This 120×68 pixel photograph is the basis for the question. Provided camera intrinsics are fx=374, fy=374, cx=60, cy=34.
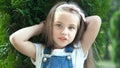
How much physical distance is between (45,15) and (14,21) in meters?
0.27

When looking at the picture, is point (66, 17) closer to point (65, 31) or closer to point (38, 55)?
point (65, 31)

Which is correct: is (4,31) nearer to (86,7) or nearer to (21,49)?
(21,49)

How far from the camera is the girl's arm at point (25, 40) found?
2951 mm

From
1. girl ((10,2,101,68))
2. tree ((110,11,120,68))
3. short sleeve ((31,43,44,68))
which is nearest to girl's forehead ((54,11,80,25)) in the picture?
girl ((10,2,101,68))

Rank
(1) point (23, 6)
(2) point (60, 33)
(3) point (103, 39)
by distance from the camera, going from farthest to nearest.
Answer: (3) point (103, 39)
(1) point (23, 6)
(2) point (60, 33)

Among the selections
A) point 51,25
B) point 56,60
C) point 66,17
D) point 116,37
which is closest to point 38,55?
point 56,60

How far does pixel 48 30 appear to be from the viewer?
3018mm

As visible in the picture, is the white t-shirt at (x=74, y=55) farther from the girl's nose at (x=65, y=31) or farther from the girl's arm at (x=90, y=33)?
the girl's nose at (x=65, y=31)

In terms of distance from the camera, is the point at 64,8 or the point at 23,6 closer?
the point at 64,8

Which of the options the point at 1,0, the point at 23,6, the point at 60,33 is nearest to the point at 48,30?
the point at 60,33

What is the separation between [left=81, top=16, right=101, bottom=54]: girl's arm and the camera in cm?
305

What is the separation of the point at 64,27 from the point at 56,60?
0.28 meters

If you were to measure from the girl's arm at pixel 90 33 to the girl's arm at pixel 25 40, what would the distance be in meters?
0.40

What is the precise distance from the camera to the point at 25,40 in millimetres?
3002
